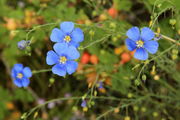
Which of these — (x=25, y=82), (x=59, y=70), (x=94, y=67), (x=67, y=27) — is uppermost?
(x=67, y=27)

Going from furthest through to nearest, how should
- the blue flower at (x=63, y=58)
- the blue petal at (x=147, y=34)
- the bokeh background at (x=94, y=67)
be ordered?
the bokeh background at (x=94, y=67), the blue flower at (x=63, y=58), the blue petal at (x=147, y=34)

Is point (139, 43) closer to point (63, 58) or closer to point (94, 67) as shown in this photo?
point (63, 58)

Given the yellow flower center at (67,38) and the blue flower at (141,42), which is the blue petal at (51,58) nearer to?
the yellow flower center at (67,38)

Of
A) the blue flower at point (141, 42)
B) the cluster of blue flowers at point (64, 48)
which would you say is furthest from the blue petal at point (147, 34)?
the cluster of blue flowers at point (64, 48)

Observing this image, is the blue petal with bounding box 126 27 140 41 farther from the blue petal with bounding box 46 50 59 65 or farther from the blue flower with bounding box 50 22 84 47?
the blue petal with bounding box 46 50 59 65

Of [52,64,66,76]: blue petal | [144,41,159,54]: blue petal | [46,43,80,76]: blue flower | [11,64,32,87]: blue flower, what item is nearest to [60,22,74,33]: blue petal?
[46,43,80,76]: blue flower

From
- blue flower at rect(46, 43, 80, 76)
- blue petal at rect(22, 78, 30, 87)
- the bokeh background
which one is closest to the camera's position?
blue flower at rect(46, 43, 80, 76)

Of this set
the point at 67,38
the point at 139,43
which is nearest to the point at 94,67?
the point at 67,38

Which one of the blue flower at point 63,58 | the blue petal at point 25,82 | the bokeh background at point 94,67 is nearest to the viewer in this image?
the blue flower at point 63,58
